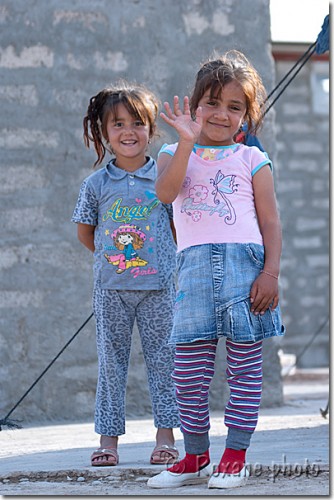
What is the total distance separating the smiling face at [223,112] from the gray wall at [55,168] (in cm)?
233

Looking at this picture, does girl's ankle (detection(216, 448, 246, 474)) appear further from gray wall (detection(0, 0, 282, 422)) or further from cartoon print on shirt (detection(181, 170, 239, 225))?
gray wall (detection(0, 0, 282, 422))

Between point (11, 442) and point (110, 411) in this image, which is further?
point (11, 442)

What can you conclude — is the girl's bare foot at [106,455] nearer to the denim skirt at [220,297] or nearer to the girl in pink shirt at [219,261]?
the girl in pink shirt at [219,261]

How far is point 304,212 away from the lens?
12.2 meters

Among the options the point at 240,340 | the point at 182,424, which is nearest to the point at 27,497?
the point at 182,424

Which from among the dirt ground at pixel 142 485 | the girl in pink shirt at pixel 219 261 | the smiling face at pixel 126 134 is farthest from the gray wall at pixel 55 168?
the girl in pink shirt at pixel 219 261

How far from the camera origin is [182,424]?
3.27 meters

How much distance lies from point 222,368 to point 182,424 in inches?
97.4

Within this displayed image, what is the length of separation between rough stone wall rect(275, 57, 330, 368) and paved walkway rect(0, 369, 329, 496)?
642cm

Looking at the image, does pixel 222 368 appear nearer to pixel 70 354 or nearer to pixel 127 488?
pixel 70 354

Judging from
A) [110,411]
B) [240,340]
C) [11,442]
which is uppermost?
[240,340]

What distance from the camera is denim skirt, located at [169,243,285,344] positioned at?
3189mm

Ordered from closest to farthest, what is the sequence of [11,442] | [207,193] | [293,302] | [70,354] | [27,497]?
[27,497]
[207,193]
[11,442]
[70,354]
[293,302]

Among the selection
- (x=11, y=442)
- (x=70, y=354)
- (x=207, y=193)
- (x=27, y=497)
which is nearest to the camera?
(x=27, y=497)
